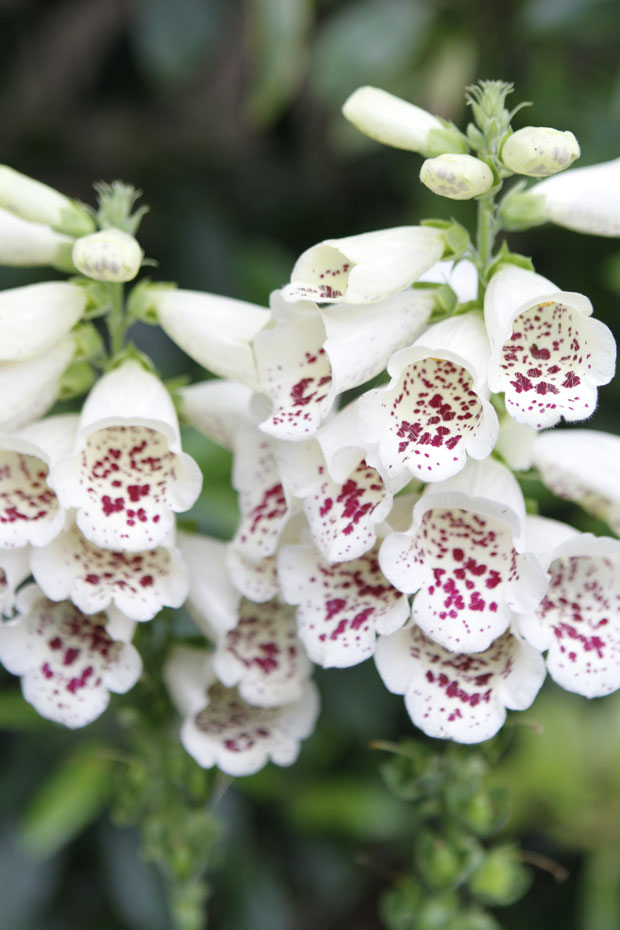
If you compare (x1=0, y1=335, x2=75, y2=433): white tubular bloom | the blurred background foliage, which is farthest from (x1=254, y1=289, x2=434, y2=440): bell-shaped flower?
the blurred background foliage

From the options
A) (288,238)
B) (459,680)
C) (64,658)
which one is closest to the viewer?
(459,680)

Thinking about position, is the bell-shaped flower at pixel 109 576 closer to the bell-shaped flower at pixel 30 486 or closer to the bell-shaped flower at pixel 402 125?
the bell-shaped flower at pixel 30 486

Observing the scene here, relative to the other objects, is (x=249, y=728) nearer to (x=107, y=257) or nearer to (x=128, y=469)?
(x=128, y=469)

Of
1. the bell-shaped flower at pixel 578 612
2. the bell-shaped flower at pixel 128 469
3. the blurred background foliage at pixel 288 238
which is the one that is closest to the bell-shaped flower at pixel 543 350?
the bell-shaped flower at pixel 578 612

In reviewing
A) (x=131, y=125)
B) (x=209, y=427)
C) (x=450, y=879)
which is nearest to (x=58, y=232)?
(x=209, y=427)

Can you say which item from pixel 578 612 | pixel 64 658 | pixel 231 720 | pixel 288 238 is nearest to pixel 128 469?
pixel 64 658

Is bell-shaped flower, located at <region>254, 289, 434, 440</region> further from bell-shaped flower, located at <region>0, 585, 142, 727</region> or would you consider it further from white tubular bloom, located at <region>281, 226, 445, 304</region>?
bell-shaped flower, located at <region>0, 585, 142, 727</region>
